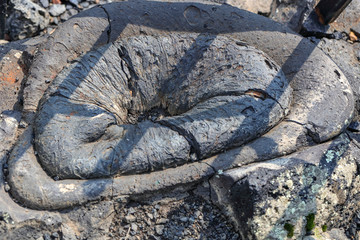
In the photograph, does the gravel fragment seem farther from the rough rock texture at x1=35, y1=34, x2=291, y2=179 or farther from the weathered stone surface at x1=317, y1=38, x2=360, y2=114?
the weathered stone surface at x1=317, y1=38, x2=360, y2=114

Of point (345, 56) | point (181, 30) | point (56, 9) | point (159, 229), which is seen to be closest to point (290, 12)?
point (345, 56)

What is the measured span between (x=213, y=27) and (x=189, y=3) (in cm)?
35

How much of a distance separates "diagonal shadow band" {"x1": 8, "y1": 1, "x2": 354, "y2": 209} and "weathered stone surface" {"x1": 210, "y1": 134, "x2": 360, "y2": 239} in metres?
0.19

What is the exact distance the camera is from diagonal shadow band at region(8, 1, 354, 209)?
3.54 metres

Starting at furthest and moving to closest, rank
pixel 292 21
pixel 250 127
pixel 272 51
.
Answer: pixel 292 21, pixel 272 51, pixel 250 127

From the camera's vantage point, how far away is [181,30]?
4.45m

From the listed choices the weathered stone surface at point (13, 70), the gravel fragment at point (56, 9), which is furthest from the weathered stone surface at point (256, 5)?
the weathered stone surface at point (13, 70)

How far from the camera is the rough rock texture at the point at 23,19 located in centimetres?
516

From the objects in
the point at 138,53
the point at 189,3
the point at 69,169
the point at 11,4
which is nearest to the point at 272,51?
the point at 189,3

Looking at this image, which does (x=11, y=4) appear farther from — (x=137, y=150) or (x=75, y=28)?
(x=137, y=150)

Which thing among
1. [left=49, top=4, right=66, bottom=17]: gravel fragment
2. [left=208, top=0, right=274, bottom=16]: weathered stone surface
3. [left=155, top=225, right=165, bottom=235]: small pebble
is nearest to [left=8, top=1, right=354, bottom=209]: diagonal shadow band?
[left=155, top=225, right=165, bottom=235]: small pebble

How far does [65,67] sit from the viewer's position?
4.10m

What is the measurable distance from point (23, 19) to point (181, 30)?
199cm

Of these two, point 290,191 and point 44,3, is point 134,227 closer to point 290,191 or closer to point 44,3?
point 290,191
